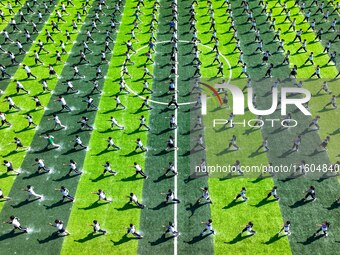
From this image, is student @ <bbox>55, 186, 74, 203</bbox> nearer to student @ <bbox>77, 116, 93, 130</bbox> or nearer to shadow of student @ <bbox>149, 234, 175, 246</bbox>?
student @ <bbox>77, 116, 93, 130</bbox>

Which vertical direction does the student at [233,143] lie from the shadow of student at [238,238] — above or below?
above

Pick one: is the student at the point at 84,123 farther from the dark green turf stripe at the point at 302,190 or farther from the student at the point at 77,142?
the dark green turf stripe at the point at 302,190

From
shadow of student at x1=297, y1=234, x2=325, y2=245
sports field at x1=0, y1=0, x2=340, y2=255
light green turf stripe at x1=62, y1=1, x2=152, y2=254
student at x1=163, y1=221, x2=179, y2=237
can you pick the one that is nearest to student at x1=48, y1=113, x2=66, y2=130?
sports field at x1=0, y1=0, x2=340, y2=255

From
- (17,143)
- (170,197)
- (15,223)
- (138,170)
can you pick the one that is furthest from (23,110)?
(170,197)

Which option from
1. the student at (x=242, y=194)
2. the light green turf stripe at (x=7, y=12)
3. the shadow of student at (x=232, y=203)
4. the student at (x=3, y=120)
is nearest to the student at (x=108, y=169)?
the shadow of student at (x=232, y=203)

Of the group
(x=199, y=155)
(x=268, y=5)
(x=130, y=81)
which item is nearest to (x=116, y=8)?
(x=130, y=81)

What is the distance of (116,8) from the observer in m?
48.3

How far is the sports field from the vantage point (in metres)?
22.2

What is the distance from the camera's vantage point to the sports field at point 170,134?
22.2 meters

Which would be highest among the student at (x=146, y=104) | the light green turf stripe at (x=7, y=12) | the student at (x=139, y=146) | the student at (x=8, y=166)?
→ the light green turf stripe at (x=7, y=12)

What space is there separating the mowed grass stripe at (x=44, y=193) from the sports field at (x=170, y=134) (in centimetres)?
9

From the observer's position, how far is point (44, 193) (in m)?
24.8

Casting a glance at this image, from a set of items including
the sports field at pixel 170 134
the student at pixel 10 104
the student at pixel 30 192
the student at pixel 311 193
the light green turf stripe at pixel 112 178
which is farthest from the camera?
the student at pixel 10 104

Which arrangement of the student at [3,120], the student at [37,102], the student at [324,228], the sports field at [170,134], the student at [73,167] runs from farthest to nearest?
the student at [37,102] < the student at [3,120] < the student at [73,167] < the sports field at [170,134] < the student at [324,228]
